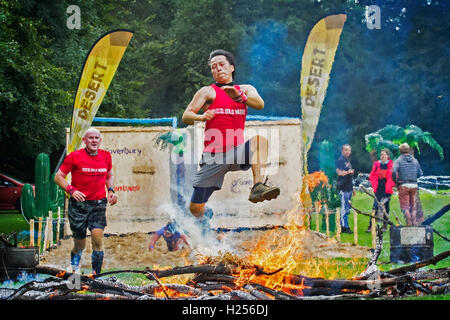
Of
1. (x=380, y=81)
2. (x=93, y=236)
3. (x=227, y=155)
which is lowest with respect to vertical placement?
(x=93, y=236)

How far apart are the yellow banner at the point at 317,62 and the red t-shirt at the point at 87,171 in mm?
2469

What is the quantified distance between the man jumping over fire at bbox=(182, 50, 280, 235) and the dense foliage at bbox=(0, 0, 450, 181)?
305 centimetres

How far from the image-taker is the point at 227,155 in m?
6.39

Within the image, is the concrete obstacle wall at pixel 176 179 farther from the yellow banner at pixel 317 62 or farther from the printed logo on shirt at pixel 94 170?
the printed logo on shirt at pixel 94 170

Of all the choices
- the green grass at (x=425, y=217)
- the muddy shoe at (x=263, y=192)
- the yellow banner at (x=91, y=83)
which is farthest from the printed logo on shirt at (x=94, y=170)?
the green grass at (x=425, y=217)

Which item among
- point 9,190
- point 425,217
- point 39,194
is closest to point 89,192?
point 39,194

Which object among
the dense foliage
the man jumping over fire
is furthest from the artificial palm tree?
the man jumping over fire

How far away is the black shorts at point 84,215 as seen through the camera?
665cm

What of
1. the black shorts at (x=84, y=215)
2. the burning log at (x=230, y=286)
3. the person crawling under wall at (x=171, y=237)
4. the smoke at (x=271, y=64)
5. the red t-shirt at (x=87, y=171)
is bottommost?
the burning log at (x=230, y=286)

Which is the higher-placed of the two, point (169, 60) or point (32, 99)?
point (169, 60)

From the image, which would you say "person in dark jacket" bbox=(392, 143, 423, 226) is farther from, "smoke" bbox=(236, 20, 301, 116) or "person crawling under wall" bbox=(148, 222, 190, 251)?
"person crawling under wall" bbox=(148, 222, 190, 251)

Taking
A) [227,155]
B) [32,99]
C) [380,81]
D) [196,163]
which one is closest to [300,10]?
[380,81]
